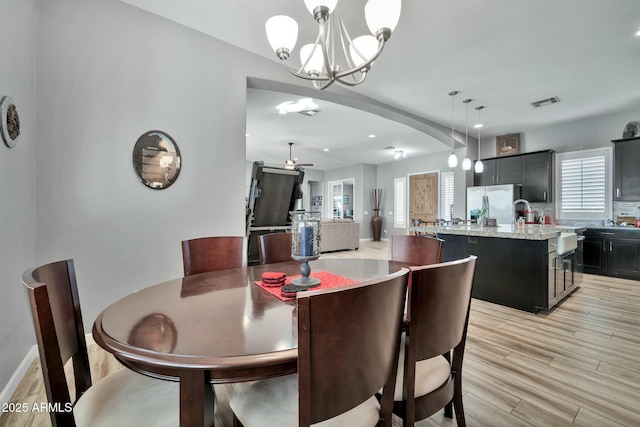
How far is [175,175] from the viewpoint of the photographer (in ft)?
7.89

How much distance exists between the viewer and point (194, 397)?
70 centimetres

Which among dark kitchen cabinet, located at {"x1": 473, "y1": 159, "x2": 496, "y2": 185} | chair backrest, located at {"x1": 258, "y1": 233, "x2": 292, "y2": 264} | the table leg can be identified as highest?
dark kitchen cabinet, located at {"x1": 473, "y1": 159, "x2": 496, "y2": 185}

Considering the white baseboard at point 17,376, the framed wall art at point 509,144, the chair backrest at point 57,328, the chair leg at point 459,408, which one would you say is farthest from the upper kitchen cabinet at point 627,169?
the white baseboard at point 17,376

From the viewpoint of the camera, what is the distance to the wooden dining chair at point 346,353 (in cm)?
63

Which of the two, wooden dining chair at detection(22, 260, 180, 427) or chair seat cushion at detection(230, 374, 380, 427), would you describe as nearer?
wooden dining chair at detection(22, 260, 180, 427)

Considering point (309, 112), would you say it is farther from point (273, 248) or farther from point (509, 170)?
point (509, 170)

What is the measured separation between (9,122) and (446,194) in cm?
830

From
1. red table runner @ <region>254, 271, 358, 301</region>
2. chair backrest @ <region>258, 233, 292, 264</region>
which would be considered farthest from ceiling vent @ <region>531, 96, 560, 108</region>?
red table runner @ <region>254, 271, 358, 301</region>

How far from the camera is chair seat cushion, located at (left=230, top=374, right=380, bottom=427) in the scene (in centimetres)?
85

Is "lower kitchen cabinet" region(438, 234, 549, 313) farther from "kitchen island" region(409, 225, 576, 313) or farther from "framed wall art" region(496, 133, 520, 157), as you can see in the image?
"framed wall art" region(496, 133, 520, 157)

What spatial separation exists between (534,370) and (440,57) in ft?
9.68

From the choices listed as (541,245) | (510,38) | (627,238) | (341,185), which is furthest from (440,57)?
(341,185)

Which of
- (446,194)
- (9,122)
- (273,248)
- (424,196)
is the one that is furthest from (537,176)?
(9,122)

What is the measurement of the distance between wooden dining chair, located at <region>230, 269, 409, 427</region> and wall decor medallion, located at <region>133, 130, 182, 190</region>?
2032mm
